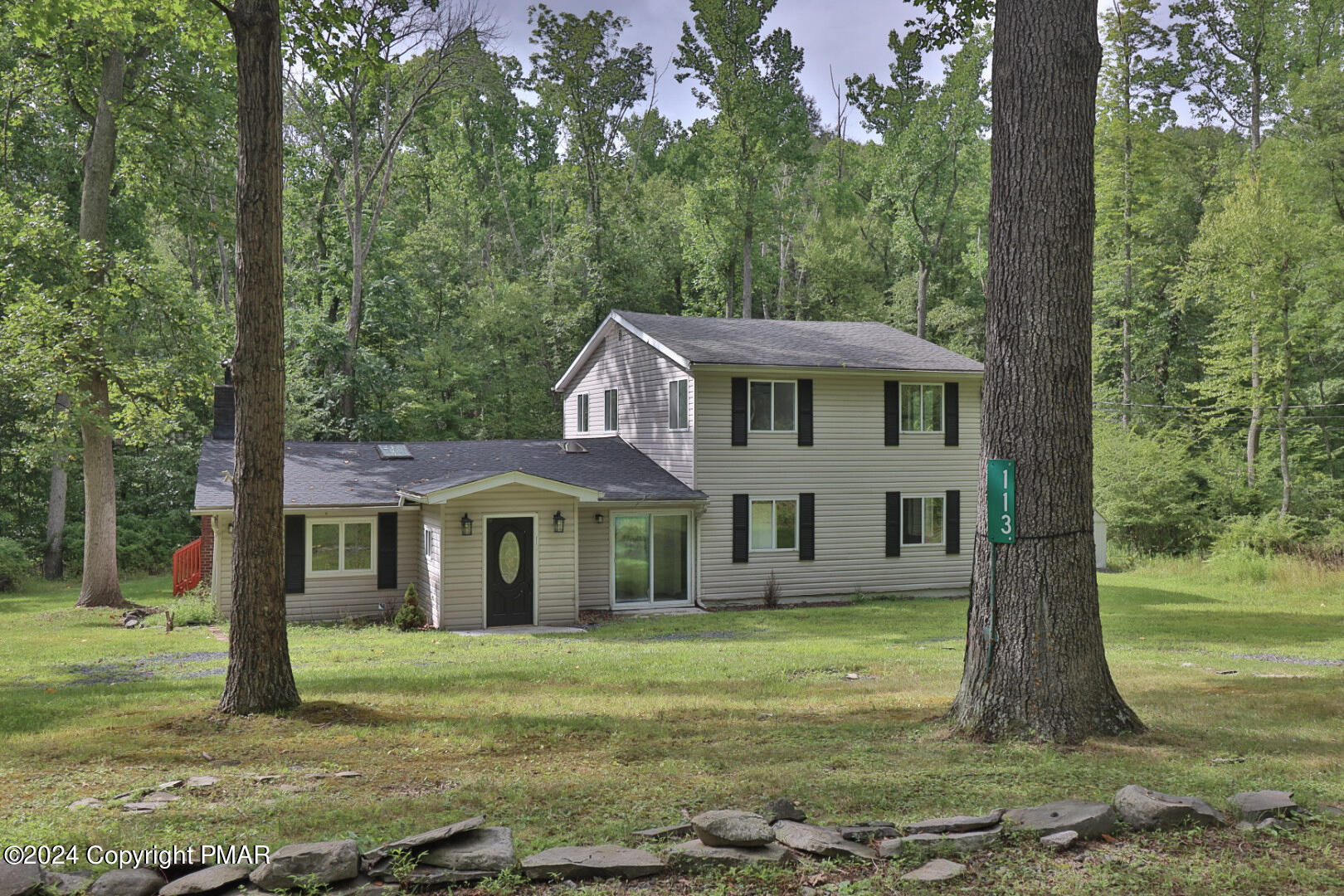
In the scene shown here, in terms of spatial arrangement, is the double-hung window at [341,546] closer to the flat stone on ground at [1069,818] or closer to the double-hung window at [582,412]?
the double-hung window at [582,412]

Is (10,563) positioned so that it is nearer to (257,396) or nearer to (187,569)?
(187,569)

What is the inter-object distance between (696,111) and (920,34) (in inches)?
1011

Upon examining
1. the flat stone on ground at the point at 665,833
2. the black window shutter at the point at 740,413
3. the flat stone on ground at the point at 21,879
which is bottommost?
the flat stone on ground at the point at 665,833

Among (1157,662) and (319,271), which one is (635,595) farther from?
(319,271)

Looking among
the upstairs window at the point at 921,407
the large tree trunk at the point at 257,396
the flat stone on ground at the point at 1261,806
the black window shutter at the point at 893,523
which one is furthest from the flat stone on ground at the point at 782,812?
the upstairs window at the point at 921,407

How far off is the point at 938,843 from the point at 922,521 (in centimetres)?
1783

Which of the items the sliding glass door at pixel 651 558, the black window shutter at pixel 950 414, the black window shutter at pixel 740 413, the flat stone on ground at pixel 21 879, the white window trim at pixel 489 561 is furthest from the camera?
the black window shutter at pixel 950 414

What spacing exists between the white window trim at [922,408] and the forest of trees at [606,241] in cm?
885

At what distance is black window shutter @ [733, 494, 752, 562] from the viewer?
1922 cm

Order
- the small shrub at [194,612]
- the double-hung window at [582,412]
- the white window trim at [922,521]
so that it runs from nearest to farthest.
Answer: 1. the small shrub at [194,612]
2. the white window trim at [922,521]
3. the double-hung window at [582,412]

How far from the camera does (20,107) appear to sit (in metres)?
18.5

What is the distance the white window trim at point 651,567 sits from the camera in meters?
18.4

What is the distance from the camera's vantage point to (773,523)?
1964 centimetres

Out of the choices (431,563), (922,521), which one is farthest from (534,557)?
(922,521)
